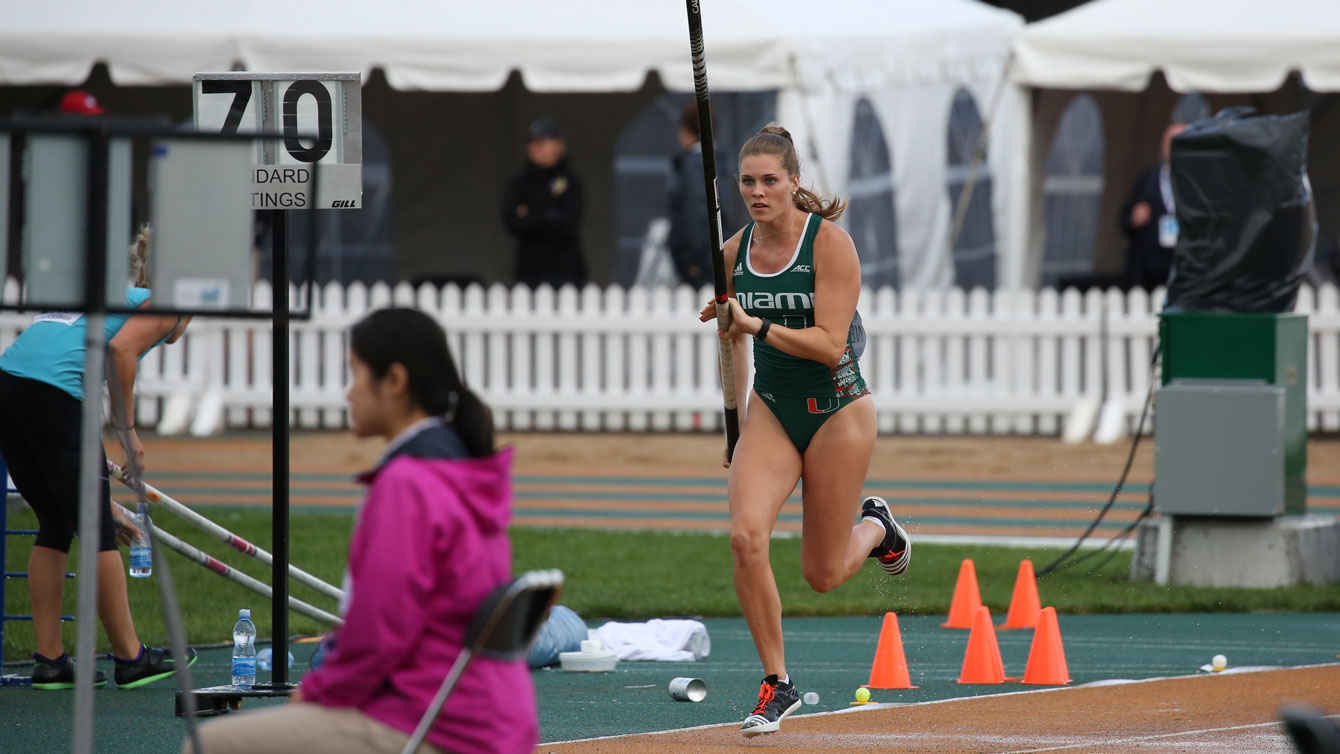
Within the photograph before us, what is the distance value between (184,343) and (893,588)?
9.81 m

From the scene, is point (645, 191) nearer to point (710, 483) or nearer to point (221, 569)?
point (710, 483)

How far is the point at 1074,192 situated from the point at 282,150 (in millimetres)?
19431

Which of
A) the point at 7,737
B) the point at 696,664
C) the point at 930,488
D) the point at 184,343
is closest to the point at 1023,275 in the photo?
the point at 930,488

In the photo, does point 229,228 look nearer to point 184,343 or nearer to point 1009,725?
point 1009,725

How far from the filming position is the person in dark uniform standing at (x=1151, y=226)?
61.3 ft

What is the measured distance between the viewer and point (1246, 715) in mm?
7551

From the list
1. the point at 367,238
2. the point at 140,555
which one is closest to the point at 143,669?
the point at 140,555

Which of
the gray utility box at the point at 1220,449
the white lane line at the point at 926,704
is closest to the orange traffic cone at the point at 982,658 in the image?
the white lane line at the point at 926,704

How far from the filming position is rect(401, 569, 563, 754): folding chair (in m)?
3.96

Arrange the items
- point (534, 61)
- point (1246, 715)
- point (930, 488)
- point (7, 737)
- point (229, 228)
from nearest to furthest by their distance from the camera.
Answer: point (229, 228)
point (7, 737)
point (1246, 715)
point (930, 488)
point (534, 61)

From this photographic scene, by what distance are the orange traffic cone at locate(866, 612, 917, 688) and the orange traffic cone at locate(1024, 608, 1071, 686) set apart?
1.80 ft

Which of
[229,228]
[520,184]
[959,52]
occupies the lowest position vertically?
[229,228]

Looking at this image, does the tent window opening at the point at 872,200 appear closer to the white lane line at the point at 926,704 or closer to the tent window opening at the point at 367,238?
the tent window opening at the point at 367,238

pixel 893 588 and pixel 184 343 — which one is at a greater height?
pixel 184 343
